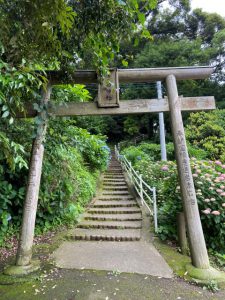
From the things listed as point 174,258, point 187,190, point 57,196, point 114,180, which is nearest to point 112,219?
point 57,196

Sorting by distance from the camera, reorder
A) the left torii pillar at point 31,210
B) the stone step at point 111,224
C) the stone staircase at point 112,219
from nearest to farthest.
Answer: the left torii pillar at point 31,210 → the stone staircase at point 112,219 → the stone step at point 111,224

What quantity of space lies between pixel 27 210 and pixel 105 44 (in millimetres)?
A: 2634

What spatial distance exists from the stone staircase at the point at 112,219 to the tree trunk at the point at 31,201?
4.69ft

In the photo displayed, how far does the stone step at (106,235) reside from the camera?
4566 millimetres

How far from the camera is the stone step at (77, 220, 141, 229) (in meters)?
5.11

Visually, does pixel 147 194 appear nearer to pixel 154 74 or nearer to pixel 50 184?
pixel 50 184

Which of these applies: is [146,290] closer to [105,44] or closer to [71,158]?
[105,44]

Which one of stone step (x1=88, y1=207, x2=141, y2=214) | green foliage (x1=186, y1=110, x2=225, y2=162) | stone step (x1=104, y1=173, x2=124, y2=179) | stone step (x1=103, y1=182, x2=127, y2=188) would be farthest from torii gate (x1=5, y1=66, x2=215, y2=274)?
green foliage (x1=186, y1=110, x2=225, y2=162)

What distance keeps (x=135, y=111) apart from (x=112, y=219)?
9.67ft

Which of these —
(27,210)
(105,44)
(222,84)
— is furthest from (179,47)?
(27,210)

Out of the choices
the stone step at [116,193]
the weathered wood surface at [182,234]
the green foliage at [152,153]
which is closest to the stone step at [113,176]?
the green foliage at [152,153]

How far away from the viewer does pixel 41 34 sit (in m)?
2.52

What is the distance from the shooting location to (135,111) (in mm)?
3715

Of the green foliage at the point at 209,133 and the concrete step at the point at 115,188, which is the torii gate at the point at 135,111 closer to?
the concrete step at the point at 115,188
